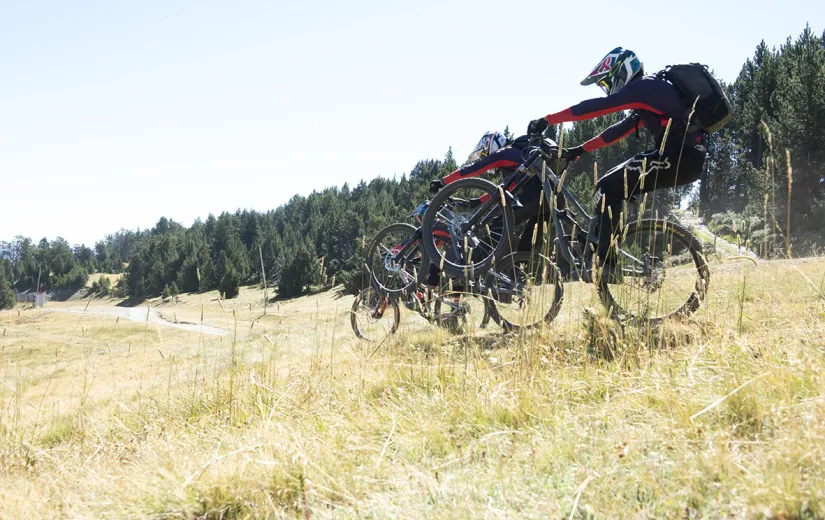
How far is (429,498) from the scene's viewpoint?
6.68 ft

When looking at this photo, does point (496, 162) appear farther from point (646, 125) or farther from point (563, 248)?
point (646, 125)

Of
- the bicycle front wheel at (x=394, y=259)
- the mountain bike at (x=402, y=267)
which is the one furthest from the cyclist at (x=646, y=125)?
the bicycle front wheel at (x=394, y=259)

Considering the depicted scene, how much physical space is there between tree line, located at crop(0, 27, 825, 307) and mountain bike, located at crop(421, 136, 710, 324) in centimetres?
50

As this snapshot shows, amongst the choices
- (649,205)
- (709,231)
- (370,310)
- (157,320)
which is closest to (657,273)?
(709,231)

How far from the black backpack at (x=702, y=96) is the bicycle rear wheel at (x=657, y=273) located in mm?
1020

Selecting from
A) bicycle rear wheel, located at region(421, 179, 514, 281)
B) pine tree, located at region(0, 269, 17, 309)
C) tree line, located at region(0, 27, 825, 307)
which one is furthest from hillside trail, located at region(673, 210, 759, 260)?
pine tree, located at region(0, 269, 17, 309)

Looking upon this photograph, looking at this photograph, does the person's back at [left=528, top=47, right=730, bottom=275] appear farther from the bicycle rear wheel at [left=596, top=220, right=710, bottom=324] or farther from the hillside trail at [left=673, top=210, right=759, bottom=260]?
the hillside trail at [left=673, top=210, right=759, bottom=260]

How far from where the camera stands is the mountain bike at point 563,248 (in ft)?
15.6

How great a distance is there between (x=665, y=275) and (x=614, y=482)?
127 inches

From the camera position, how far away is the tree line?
2030cm

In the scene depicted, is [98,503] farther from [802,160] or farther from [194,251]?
[194,251]

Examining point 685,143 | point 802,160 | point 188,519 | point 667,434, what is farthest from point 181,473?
point 802,160

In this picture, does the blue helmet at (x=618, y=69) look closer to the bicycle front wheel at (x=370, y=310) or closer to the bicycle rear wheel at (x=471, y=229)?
the bicycle rear wheel at (x=471, y=229)

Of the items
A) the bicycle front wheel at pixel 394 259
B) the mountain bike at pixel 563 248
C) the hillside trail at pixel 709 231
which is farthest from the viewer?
the bicycle front wheel at pixel 394 259
